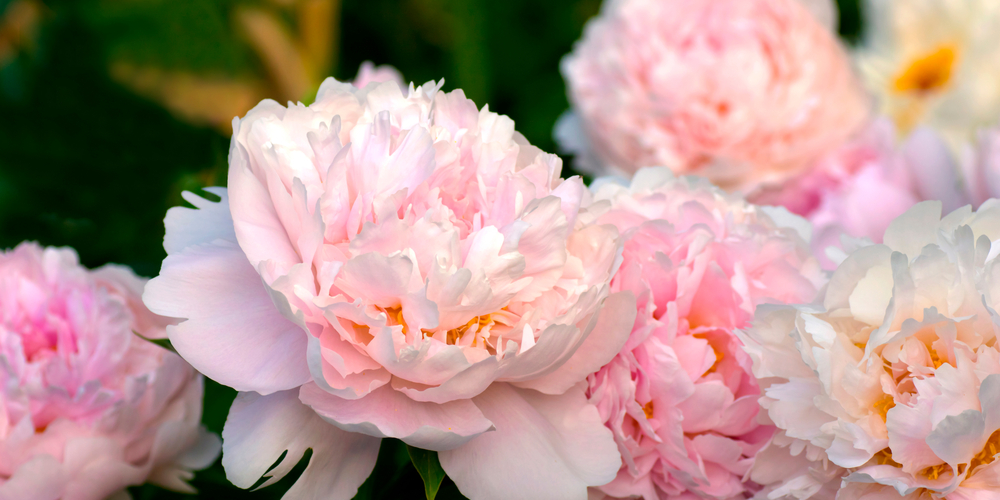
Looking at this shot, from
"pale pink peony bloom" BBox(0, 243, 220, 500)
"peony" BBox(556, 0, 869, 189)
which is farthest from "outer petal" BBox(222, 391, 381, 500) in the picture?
"peony" BBox(556, 0, 869, 189)

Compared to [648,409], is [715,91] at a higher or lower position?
higher

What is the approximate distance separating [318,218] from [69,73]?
0.74 m

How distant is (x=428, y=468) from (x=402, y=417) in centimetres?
3

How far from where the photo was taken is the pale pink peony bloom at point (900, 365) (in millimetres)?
328

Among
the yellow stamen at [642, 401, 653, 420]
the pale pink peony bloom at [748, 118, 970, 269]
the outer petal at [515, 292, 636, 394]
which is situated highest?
the pale pink peony bloom at [748, 118, 970, 269]

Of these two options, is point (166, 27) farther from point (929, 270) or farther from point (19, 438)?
point (929, 270)

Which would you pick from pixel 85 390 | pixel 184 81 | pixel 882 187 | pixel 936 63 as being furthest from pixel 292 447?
pixel 184 81

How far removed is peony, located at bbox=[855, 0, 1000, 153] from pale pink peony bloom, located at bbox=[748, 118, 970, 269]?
0.41 feet

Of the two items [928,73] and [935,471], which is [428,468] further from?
[928,73]

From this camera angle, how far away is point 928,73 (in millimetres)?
956

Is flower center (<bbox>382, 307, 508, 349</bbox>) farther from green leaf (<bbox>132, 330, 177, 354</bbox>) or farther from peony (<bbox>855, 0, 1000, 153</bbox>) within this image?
peony (<bbox>855, 0, 1000, 153</bbox>)

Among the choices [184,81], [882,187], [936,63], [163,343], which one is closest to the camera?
[163,343]

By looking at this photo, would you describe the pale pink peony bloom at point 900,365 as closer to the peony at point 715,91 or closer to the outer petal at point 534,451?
the outer petal at point 534,451

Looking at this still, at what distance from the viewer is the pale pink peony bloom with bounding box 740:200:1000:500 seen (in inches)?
12.9
